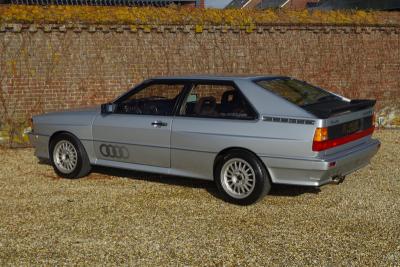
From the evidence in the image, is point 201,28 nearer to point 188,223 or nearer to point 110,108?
point 110,108

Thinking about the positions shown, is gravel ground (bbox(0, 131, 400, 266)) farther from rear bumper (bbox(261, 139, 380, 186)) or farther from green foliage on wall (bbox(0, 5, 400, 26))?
green foliage on wall (bbox(0, 5, 400, 26))

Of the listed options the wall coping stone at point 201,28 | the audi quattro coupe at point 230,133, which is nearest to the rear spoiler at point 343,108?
the audi quattro coupe at point 230,133

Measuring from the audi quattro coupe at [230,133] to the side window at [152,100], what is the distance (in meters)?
0.01

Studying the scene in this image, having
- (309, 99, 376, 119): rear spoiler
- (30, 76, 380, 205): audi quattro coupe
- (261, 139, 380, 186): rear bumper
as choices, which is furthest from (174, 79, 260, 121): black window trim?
(309, 99, 376, 119): rear spoiler

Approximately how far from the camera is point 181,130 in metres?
6.40

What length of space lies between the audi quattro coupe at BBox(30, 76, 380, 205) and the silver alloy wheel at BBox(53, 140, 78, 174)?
2 cm

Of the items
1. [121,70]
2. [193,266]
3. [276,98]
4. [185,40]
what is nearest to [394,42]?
[185,40]

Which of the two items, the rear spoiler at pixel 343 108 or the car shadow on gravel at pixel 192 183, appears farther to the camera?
the car shadow on gravel at pixel 192 183

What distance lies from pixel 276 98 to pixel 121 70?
540cm

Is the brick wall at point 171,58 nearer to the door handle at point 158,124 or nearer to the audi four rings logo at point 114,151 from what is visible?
the audi four rings logo at point 114,151

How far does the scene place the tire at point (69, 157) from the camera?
24.0 feet

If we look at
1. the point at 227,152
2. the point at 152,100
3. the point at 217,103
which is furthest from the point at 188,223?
the point at 152,100

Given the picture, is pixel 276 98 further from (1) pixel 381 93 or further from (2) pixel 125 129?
(1) pixel 381 93

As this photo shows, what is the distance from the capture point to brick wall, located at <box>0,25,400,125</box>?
394 inches
